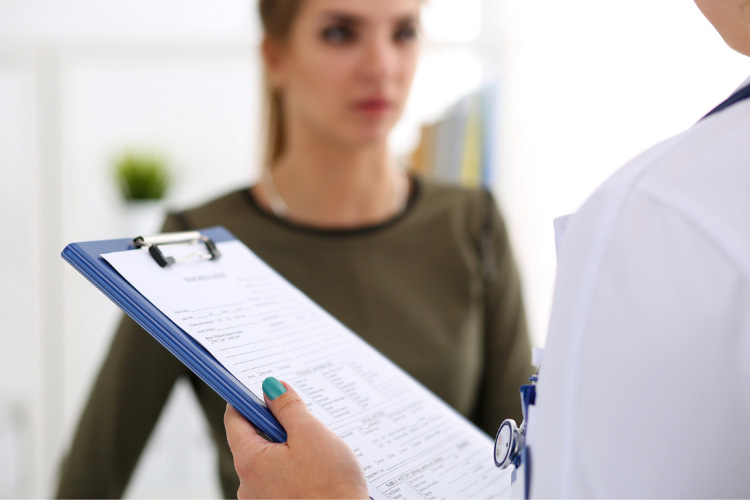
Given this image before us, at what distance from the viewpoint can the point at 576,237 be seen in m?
0.35

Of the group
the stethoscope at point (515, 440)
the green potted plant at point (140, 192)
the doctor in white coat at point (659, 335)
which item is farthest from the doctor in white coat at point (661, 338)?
the green potted plant at point (140, 192)

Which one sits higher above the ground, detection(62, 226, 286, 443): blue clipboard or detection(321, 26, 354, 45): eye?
detection(321, 26, 354, 45): eye

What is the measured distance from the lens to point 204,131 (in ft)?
8.21

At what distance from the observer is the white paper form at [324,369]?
1.88ft

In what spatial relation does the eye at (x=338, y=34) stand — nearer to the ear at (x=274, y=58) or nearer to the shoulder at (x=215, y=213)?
the ear at (x=274, y=58)

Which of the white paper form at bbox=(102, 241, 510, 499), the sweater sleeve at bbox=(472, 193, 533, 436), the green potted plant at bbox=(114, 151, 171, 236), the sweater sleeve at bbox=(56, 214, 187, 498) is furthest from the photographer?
the green potted plant at bbox=(114, 151, 171, 236)

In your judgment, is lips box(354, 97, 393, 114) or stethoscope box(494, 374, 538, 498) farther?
lips box(354, 97, 393, 114)

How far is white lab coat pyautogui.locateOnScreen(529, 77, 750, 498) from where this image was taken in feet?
1.05

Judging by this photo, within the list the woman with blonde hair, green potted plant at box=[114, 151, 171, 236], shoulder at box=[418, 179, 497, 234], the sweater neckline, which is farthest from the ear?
green potted plant at box=[114, 151, 171, 236]

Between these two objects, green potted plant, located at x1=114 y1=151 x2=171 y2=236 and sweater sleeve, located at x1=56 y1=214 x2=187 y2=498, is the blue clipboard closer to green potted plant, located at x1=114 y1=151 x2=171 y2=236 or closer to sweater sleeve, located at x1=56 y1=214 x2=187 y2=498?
sweater sleeve, located at x1=56 y1=214 x2=187 y2=498

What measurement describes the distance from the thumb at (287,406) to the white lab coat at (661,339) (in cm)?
22

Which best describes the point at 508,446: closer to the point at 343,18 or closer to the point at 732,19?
the point at 732,19

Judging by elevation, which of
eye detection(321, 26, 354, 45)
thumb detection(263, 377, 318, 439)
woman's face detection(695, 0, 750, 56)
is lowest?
thumb detection(263, 377, 318, 439)

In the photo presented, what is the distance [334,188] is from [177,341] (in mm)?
698
